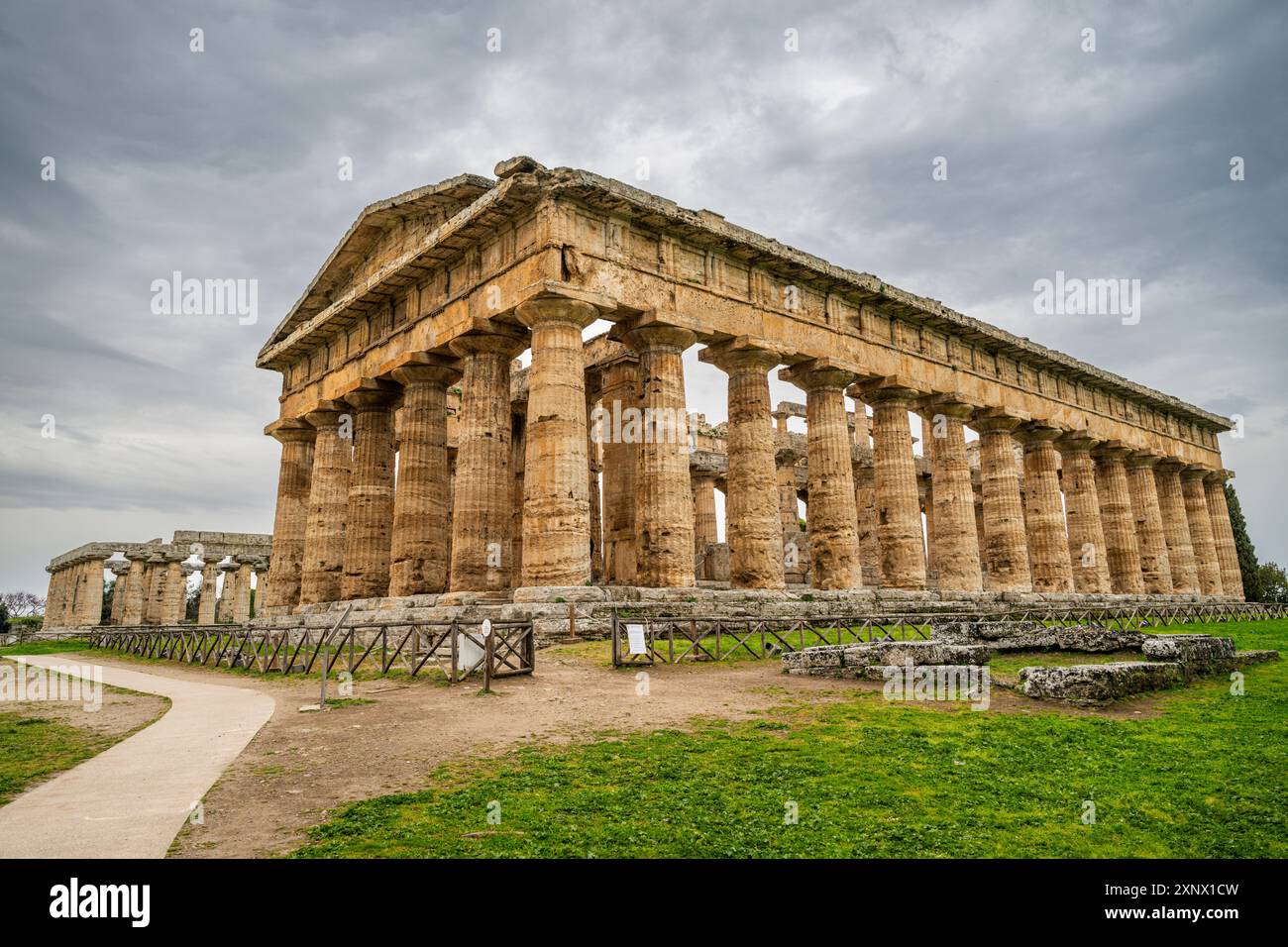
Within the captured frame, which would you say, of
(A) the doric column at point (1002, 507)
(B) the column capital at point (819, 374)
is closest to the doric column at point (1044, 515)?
(A) the doric column at point (1002, 507)

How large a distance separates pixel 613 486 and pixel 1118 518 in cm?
2599

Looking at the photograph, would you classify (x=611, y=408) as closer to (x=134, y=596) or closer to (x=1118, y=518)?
(x=1118, y=518)

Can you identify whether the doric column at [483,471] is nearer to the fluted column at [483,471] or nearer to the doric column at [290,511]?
the fluted column at [483,471]

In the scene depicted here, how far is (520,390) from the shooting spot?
1217 inches

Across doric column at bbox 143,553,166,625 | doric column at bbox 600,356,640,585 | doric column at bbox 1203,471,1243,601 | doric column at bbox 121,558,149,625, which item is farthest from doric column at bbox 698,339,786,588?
doric column at bbox 121,558,149,625

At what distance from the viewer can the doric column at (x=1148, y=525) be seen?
3878cm

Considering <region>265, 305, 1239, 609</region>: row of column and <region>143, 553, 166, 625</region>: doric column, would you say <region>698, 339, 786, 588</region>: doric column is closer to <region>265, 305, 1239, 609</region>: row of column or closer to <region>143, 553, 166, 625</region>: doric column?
<region>265, 305, 1239, 609</region>: row of column

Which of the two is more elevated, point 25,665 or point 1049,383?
point 1049,383

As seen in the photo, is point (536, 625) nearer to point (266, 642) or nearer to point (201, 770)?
point (266, 642)

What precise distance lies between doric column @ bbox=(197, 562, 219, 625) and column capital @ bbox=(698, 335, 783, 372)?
1620 inches

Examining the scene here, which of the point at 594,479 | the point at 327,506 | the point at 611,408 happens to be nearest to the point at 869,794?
the point at 611,408

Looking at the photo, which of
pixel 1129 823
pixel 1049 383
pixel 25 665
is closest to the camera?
pixel 1129 823
